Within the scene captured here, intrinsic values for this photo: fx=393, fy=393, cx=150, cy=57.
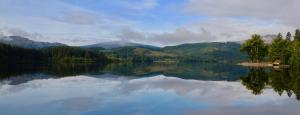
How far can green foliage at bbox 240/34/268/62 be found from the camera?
424 ft

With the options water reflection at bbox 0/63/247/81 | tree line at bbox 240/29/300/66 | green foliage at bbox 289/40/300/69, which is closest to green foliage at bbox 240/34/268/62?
tree line at bbox 240/29/300/66

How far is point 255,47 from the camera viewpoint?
130 metres

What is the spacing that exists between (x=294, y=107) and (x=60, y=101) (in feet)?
55.4

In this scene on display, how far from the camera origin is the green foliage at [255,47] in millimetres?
129250

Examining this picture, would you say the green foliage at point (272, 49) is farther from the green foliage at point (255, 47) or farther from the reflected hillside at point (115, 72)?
the reflected hillside at point (115, 72)

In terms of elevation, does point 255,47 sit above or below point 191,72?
above

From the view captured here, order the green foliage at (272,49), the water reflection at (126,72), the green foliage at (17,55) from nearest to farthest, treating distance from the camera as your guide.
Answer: the water reflection at (126,72) < the green foliage at (272,49) < the green foliage at (17,55)

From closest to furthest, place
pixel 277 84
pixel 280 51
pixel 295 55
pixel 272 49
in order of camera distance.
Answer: pixel 277 84 → pixel 295 55 → pixel 280 51 → pixel 272 49

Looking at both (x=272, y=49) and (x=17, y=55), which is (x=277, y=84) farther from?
(x=17, y=55)

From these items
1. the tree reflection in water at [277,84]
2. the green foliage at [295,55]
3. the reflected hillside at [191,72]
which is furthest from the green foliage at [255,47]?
the tree reflection in water at [277,84]

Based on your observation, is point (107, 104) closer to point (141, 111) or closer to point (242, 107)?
point (141, 111)

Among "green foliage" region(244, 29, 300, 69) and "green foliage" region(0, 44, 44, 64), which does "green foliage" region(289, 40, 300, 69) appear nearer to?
"green foliage" region(244, 29, 300, 69)

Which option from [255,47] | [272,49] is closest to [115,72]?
[255,47]

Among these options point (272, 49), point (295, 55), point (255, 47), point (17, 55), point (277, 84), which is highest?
point (255, 47)
